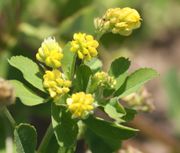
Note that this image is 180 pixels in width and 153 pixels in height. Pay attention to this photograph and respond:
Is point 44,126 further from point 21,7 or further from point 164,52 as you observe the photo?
point 164,52

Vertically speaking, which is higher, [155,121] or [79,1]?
[79,1]

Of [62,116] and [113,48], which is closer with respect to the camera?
[62,116]

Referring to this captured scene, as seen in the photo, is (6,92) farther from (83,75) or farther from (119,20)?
(119,20)

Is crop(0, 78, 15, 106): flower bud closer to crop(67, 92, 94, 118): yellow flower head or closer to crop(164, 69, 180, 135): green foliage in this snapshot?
crop(67, 92, 94, 118): yellow flower head

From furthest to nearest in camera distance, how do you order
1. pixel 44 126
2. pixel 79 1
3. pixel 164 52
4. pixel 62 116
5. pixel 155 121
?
pixel 164 52 < pixel 155 121 < pixel 44 126 < pixel 79 1 < pixel 62 116

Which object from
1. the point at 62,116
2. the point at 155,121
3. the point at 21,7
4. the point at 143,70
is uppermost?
the point at 21,7

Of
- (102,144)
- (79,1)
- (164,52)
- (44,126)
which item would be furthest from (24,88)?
(164,52)

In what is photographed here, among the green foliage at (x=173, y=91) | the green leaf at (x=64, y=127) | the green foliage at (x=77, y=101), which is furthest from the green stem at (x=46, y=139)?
the green foliage at (x=173, y=91)

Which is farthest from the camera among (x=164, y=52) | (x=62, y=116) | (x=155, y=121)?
(x=164, y=52)
